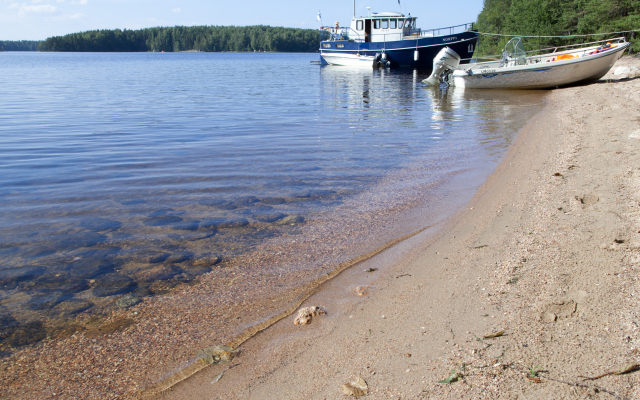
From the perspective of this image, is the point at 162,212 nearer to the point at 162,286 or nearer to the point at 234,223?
the point at 234,223

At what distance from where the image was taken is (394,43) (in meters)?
37.0

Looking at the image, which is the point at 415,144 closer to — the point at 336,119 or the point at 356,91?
the point at 336,119

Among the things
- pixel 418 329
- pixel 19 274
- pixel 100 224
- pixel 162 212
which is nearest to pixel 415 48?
pixel 162 212

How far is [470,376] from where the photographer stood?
86.4 inches

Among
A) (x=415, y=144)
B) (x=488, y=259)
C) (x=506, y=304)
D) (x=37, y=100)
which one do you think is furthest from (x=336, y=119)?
(x=37, y=100)

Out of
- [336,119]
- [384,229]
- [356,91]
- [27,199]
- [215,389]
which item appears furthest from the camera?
[356,91]

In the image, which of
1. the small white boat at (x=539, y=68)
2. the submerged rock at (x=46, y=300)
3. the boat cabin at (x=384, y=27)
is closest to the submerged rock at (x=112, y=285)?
the submerged rock at (x=46, y=300)

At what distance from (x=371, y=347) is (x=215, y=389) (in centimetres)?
96

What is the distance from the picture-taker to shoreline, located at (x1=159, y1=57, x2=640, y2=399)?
86.7 inches

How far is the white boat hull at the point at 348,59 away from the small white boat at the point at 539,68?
62.0ft

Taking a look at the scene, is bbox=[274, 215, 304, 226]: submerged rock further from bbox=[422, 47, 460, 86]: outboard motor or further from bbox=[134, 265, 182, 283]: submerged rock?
bbox=[422, 47, 460, 86]: outboard motor

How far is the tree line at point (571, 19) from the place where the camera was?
785 inches

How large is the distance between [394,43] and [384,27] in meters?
3.12

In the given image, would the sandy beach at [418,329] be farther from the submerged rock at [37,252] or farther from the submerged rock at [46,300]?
the submerged rock at [37,252]
